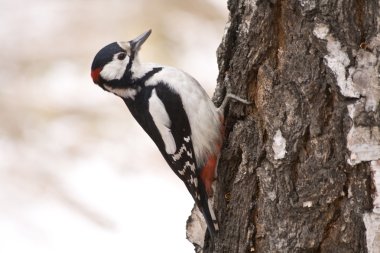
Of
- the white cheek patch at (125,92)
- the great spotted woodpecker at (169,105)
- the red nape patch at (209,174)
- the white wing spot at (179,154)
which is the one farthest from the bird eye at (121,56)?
the red nape patch at (209,174)

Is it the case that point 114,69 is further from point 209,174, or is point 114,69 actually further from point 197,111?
point 209,174

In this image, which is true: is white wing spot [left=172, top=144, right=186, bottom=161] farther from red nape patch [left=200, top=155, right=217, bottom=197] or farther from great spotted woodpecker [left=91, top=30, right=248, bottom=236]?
red nape patch [left=200, top=155, right=217, bottom=197]

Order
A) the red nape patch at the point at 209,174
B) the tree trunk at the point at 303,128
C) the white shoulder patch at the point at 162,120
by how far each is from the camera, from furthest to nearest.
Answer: the white shoulder patch at the point at 162,120, the red nape patch at the point at 209,174, the tree trunk at the point at 303,128

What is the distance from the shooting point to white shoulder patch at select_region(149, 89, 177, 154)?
2.98 metres

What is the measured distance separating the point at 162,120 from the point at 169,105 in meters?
0.06

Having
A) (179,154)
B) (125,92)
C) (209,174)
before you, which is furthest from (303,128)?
(125,92)

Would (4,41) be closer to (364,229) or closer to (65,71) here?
(65,71)

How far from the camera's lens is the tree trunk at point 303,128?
2.34 meters

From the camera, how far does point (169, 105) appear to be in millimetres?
2992

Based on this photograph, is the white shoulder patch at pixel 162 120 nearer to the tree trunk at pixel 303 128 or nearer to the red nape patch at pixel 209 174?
the red nape patch at pixel 209 174

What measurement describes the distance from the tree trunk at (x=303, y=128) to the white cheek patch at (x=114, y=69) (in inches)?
18.7

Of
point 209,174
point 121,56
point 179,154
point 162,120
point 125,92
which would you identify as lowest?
point 209,174

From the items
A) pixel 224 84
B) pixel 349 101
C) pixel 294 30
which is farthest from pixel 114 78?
pixel 349 101

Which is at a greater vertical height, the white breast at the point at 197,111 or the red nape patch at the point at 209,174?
the white breast at the point at 197,111
